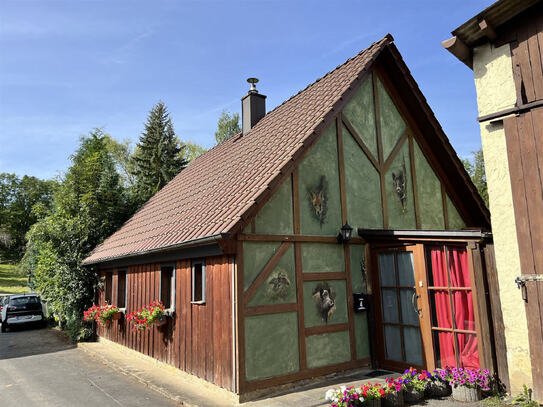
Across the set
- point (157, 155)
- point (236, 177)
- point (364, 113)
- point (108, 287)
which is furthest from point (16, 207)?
point (364, 113)

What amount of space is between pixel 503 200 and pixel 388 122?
186 inches

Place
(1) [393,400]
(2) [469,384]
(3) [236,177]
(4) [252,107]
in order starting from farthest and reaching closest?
1. (4) [252,107]
2. (3) [236,177]
3. (2) [469,384]
4. (1) [393,400]

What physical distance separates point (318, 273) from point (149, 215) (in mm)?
7553

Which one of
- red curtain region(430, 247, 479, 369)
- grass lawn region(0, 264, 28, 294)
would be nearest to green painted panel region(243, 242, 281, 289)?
red curtain region(430, 247, 479, 369)

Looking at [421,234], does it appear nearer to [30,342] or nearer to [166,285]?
[166,285]

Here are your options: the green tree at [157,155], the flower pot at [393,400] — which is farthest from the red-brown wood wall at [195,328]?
the green tree at [157,155]

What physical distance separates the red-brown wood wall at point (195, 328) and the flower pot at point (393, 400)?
2409 mm

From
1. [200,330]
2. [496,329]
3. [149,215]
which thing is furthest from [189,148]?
[496,329]

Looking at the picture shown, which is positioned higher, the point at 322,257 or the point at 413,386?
the point at 322,257

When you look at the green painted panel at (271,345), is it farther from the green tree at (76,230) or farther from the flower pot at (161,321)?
the green tree at (76,230)

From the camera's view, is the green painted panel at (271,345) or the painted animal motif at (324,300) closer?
the green painted panel at (271,345)

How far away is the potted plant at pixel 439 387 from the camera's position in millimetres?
6453

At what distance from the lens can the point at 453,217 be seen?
1130 centimetres

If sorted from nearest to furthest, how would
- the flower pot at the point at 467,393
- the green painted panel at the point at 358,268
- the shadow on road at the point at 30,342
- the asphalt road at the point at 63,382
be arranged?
the flower pot at the point at 467,393
the asphalt road at the point at 63,382
the green painted panel at the point at 358,268
the shadow on road at the point at 30,342
